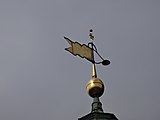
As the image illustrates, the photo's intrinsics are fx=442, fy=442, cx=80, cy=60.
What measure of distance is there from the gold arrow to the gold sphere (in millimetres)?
718

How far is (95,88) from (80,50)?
119cm

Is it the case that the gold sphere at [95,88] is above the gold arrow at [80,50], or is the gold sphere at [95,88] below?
below

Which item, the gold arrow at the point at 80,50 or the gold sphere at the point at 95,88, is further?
the gold arrow at the point at 80,50

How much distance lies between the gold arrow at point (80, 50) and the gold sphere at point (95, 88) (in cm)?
72

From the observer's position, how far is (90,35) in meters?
14.0

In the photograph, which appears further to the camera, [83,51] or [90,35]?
[90,35]

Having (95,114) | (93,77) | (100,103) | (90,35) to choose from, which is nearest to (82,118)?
(95,114)

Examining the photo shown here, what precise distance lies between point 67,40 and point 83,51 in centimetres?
56

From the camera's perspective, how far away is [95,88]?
12.3 m

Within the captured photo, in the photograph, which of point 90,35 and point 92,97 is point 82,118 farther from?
point 90,35

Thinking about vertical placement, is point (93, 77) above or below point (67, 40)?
below

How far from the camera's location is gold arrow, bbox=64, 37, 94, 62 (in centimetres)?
1255

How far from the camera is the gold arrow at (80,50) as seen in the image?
12.6 metres

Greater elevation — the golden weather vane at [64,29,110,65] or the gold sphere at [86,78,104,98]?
the golden weather vane at [64,29,110,65]
